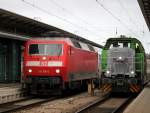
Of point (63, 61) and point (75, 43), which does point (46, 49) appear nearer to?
point (63, 61)

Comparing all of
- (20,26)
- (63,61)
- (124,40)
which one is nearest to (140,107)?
(63,61)

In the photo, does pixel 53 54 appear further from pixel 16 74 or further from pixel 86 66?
pixel 16 74

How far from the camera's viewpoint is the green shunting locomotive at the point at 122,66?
23.0 m

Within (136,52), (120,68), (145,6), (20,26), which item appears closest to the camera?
(120,68)

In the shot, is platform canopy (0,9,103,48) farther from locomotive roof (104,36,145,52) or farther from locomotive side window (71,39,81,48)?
locomotive roof (104,36,145,52)

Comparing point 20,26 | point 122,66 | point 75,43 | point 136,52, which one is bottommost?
point 122,66

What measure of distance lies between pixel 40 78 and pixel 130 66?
15.9ft

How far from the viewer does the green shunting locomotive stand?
23.0m

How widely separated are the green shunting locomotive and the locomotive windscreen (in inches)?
114

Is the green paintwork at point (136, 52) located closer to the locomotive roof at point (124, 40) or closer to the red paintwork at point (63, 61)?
the locomotive roof at point (124, 40)

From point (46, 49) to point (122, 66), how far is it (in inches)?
166

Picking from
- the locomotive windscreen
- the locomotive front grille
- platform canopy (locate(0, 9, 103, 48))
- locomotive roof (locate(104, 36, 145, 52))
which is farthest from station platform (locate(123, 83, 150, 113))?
platform canopy (locate(0, 9, 103, 48))

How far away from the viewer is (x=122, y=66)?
2372 cm

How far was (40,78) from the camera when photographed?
2269cm
